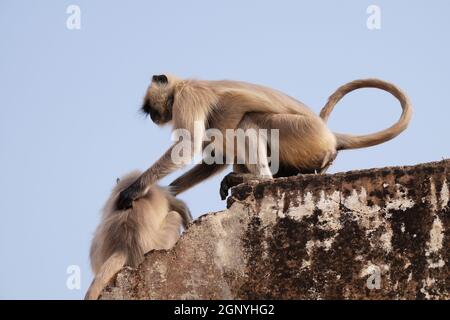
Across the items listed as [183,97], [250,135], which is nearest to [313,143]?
[250,135]

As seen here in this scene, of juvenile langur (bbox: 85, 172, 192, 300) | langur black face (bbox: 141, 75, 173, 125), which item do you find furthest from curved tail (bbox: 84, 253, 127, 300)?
langur black face (bbox: 141, 75, 173, 125)

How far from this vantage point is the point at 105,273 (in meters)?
5.32

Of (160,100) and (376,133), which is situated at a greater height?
(160,100)

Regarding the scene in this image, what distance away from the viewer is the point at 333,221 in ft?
13.7

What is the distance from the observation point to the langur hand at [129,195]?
5926mm

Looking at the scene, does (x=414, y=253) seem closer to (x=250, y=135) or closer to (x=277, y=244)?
(x=277, y=244)

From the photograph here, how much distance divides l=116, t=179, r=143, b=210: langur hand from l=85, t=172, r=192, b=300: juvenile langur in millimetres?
31

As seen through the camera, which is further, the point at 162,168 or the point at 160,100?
the point at 160,100

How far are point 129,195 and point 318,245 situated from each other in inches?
81.8

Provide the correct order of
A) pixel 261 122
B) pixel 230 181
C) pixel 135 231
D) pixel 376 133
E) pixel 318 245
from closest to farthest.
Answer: pixel 318 245, pixel 135 231, pixel 230 181, pixel 376 133, pixel 261 122

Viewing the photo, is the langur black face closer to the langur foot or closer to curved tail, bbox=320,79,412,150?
curved tail, bbox=320,79,412,150

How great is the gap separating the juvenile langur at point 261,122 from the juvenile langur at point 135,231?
0.11 meters

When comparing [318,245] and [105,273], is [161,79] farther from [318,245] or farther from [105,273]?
[318,245]

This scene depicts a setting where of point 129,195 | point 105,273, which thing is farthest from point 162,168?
point 105,273
